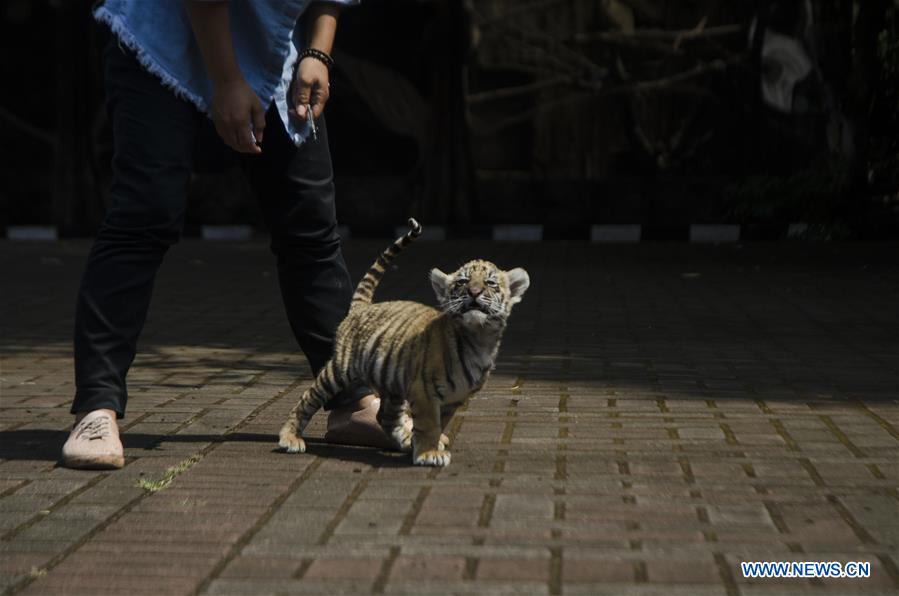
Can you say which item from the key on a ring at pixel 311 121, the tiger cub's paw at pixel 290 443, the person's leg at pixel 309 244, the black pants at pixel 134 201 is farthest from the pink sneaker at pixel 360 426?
the key on a ring at pixel 311 121

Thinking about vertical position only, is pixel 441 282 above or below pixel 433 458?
above

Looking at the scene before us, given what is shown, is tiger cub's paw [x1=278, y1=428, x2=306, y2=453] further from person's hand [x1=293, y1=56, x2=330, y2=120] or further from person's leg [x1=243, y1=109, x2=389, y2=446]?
person's hand [x1=293, y1=56, x2=330, y2=120]

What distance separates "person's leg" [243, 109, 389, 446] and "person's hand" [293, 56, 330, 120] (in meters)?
0.10

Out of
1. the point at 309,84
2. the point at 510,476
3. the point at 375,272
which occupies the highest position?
the point at 309,84

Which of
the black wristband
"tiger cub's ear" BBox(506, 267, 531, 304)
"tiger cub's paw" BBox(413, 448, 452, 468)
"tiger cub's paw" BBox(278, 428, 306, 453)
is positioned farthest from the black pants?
"tiger cub's paw" BBox(413, 448, 452, 468)

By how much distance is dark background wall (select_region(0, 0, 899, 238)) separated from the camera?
755 inches

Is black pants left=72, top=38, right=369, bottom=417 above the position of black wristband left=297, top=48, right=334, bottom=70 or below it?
below

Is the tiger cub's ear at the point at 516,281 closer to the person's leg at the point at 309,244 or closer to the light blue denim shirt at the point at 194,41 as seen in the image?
the person's leg at the point at 309,244

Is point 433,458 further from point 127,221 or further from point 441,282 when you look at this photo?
point 127,221

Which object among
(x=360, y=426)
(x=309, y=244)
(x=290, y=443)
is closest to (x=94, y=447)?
(x=290, y=443)

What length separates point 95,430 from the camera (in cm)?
499

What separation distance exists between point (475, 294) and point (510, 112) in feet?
49.2

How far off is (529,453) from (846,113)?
10.7 metres

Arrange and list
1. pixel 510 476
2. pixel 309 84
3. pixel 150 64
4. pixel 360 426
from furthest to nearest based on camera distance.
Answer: pixel 360 426, pixel 309 84, pixel 150 64, pixel 510 476
